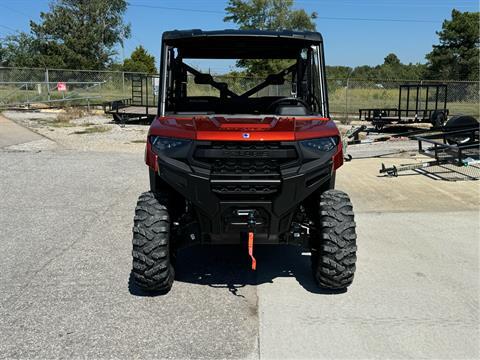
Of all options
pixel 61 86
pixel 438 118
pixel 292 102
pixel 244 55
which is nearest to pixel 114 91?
pixel 61 86

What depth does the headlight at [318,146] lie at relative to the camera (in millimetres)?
3801

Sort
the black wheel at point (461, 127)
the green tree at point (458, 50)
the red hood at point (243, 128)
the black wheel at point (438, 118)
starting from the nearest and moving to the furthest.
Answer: the red hood at point (243, 128) < the black wheel at point (461, 127) < the black wheel at point (438, 118) < the green tree at point (458, 50)

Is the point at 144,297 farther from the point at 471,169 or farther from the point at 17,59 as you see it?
the point at 17,59

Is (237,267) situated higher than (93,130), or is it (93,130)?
(93,130)

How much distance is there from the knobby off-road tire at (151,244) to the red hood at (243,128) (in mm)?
631

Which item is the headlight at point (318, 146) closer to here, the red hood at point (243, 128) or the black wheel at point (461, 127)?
the red hood at point (243, 128)

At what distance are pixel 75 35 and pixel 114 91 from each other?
32189mm

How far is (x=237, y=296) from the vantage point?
429 centimetres

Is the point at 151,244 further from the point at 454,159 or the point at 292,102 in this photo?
the point at 454,159

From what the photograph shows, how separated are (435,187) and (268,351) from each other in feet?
20.0

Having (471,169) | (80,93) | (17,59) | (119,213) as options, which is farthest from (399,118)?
(17,59)

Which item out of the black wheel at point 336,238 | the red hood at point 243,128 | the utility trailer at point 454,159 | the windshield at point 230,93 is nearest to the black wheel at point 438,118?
the utility trailer at point 454,159

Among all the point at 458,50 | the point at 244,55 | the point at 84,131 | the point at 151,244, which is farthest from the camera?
the point at 458,50

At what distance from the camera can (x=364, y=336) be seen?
3578 mm
